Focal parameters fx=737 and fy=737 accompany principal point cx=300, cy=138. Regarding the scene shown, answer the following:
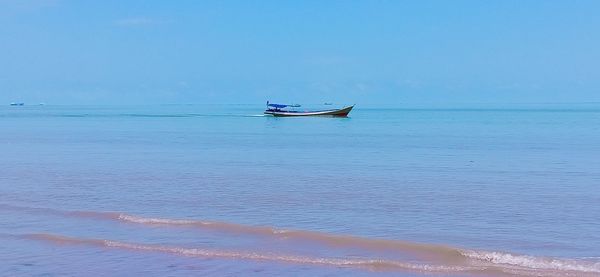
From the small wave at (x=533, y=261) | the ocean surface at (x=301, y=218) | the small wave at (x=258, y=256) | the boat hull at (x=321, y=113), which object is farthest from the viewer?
the boat hull at (x=321, y=113)

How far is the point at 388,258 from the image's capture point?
34.1 feet

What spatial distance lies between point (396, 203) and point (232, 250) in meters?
5.54

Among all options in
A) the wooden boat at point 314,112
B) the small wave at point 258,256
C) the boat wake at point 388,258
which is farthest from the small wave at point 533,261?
the wooden boat at point 314,112

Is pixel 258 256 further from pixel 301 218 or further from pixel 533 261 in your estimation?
pixel 533 261

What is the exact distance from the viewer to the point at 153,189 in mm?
18422

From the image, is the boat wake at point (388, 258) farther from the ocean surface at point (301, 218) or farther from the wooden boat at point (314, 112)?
the wooden boat at point (314, 112)

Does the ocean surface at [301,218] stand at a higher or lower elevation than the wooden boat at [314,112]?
lower

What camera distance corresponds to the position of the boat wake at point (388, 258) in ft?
31.7

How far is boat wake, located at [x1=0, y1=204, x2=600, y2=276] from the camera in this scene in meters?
9.66

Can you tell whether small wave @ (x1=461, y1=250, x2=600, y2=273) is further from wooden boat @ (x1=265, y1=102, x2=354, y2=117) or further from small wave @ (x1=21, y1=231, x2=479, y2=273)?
wooden boat @ (x1=265, y1=102, x2=354, y2=117)

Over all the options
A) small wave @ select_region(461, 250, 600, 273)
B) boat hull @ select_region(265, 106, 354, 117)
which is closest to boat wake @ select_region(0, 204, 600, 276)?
small wave @ select_region(461, 250, 600, 273)

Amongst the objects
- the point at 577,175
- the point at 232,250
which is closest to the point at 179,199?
the point at 232,250

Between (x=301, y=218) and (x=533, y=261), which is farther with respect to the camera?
(x=301, y=218)

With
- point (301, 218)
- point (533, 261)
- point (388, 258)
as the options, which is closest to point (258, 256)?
point (388, 258)
